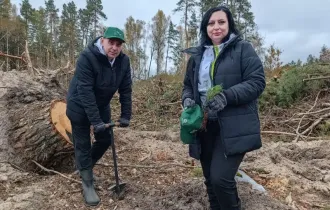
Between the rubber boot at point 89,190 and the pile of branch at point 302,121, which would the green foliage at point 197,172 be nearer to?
the rubber boot at point 89,190

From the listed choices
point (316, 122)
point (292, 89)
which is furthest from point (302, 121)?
point (292, 89)

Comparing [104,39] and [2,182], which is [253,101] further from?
[2,182]

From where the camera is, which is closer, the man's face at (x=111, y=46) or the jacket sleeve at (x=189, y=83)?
the jacket sleeve at (x=189, y=83)

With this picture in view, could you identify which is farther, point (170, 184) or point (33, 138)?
point (33, 138)

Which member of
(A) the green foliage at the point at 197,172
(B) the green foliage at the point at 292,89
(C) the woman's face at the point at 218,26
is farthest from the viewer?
(B) the green foliage at the point at 292,89

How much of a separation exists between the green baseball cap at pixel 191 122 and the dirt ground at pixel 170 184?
99 centimetres

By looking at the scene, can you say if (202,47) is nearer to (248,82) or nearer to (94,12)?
(248,82)

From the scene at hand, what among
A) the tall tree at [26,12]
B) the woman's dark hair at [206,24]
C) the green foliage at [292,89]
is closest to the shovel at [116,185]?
the woman's dark hair at [206,24]

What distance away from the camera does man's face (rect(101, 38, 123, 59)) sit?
338 centimetres

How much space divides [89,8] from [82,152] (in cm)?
4275

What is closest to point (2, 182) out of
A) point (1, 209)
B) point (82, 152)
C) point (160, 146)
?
point (1, 209)

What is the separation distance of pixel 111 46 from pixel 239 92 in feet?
4.89

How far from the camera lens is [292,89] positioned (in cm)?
902

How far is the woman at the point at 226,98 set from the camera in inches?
97.4
